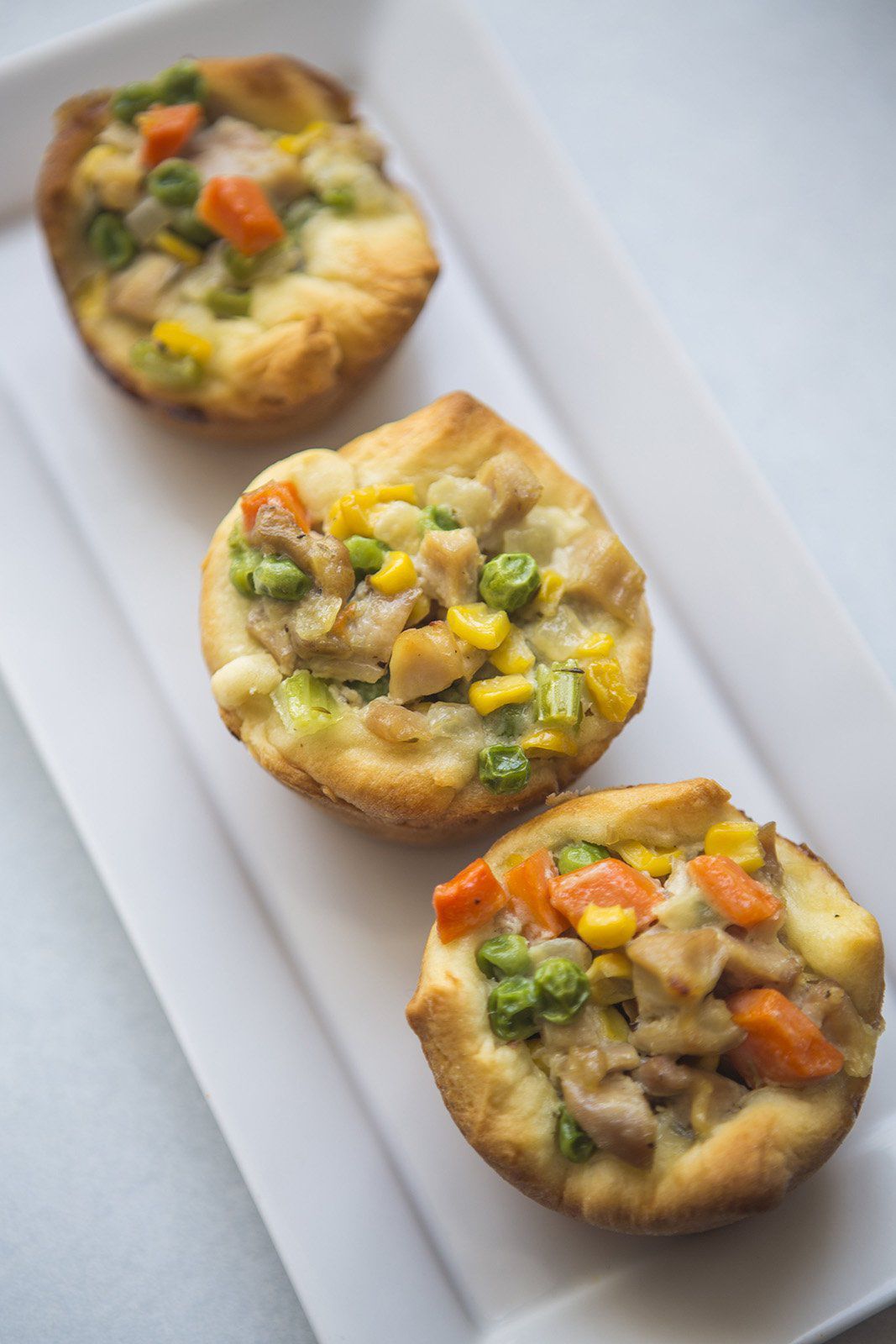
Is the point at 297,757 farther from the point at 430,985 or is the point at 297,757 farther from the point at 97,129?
the point at 97,129

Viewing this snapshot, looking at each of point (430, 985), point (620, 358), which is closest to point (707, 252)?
point (620, 358)

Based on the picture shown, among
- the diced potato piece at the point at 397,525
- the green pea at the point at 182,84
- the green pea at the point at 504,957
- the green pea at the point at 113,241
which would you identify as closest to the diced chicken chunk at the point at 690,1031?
the green pea at the point at 504,957

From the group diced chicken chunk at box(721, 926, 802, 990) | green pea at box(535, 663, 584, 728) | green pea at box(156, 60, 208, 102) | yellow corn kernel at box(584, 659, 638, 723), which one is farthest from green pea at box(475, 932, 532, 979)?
green pea at box(156, 60, 208, 102)

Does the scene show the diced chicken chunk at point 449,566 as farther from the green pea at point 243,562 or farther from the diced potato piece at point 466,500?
the green pea at point 243,562

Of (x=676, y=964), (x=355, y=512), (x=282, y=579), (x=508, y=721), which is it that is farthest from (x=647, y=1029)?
(x=355, y=512)

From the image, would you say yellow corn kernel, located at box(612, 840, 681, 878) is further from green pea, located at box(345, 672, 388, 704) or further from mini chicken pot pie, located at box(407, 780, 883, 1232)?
green pea, located at box(345, 672, 388, 704)

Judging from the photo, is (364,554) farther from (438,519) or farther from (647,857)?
(647,857)
